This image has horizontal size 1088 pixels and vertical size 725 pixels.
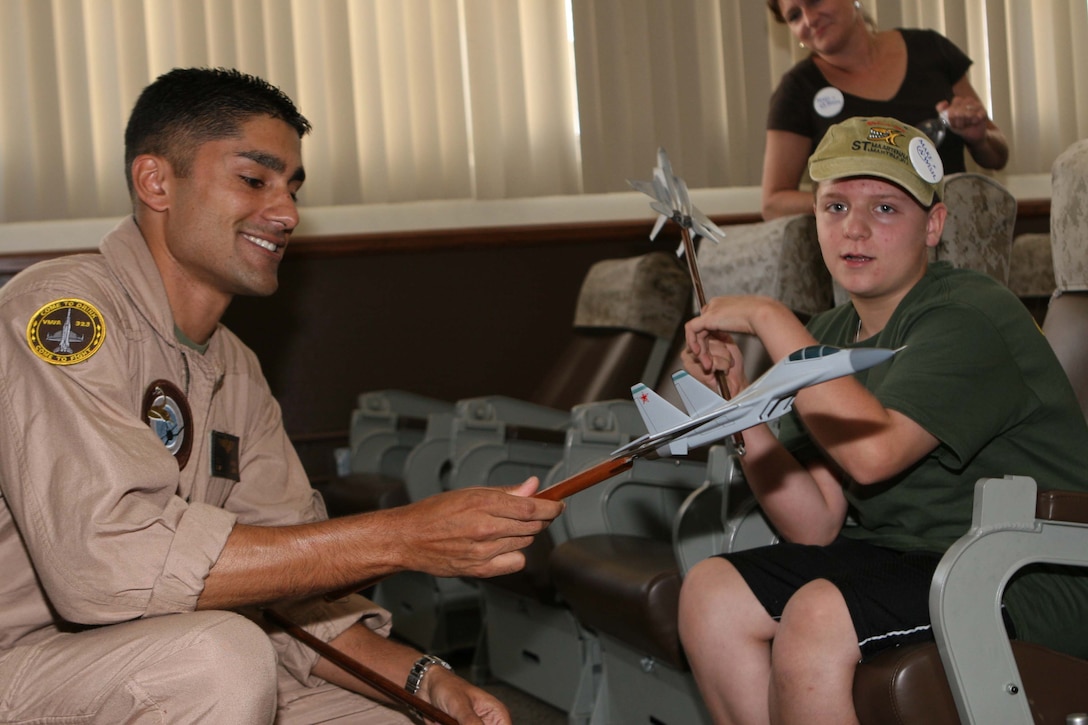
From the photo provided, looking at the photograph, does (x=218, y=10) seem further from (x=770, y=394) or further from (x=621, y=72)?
(x=770, y=394)

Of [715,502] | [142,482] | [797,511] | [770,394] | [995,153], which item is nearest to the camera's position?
[770,394]

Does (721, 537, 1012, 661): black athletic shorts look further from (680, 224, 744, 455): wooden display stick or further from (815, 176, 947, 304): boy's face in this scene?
(815, 176, 947, 304): boy's face

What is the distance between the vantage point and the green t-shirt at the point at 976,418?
1.40 meters

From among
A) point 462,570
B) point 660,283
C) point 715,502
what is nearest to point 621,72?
point 660,283

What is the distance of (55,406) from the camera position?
128 centimetres

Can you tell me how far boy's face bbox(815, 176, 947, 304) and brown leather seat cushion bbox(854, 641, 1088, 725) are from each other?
52 cm

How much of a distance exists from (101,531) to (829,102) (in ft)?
7.45

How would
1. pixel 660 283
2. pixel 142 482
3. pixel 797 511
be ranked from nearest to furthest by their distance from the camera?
pixel 142 482, pixel 797 511, pixel 660 283

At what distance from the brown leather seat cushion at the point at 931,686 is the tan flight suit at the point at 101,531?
669mm

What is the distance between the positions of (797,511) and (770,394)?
616 mm

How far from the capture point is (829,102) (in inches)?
116

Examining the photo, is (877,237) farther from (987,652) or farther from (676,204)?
(987,652)

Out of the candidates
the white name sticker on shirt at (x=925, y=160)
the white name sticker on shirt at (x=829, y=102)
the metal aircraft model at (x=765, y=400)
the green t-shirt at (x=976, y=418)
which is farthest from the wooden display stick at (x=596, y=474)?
the white name sticker on shirt at (x=829, y=102)

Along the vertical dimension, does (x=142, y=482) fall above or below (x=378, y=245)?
below
